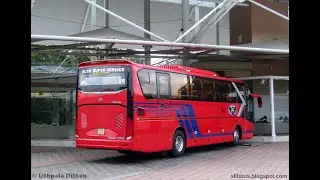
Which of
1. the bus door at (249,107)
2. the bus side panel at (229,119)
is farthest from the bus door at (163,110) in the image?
the bus door at (249,107)

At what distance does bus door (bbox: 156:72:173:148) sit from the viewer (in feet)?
42.7

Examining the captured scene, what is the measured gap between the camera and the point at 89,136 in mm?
12758

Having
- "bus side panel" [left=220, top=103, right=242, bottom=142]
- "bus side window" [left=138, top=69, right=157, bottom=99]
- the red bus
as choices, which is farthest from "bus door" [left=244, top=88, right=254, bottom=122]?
"bus side window" [left=138, top=69, right=157, bottom=99]

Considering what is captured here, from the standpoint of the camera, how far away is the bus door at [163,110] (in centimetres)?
1301

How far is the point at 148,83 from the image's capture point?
42.1 ft

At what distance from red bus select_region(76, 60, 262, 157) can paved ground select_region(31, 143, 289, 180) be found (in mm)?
551

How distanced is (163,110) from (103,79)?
6.43 ft

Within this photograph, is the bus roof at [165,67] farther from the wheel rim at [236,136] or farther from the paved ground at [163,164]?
the paved ground at [163,164]

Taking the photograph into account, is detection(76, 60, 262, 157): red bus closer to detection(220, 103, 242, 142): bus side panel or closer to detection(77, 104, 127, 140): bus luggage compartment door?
detection(77, 104, 127, 140): bus luggage compartment door

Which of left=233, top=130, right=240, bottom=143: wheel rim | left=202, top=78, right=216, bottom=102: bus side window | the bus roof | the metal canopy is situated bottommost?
left=233, top=130, right=240, bottom=143: wheel rim
